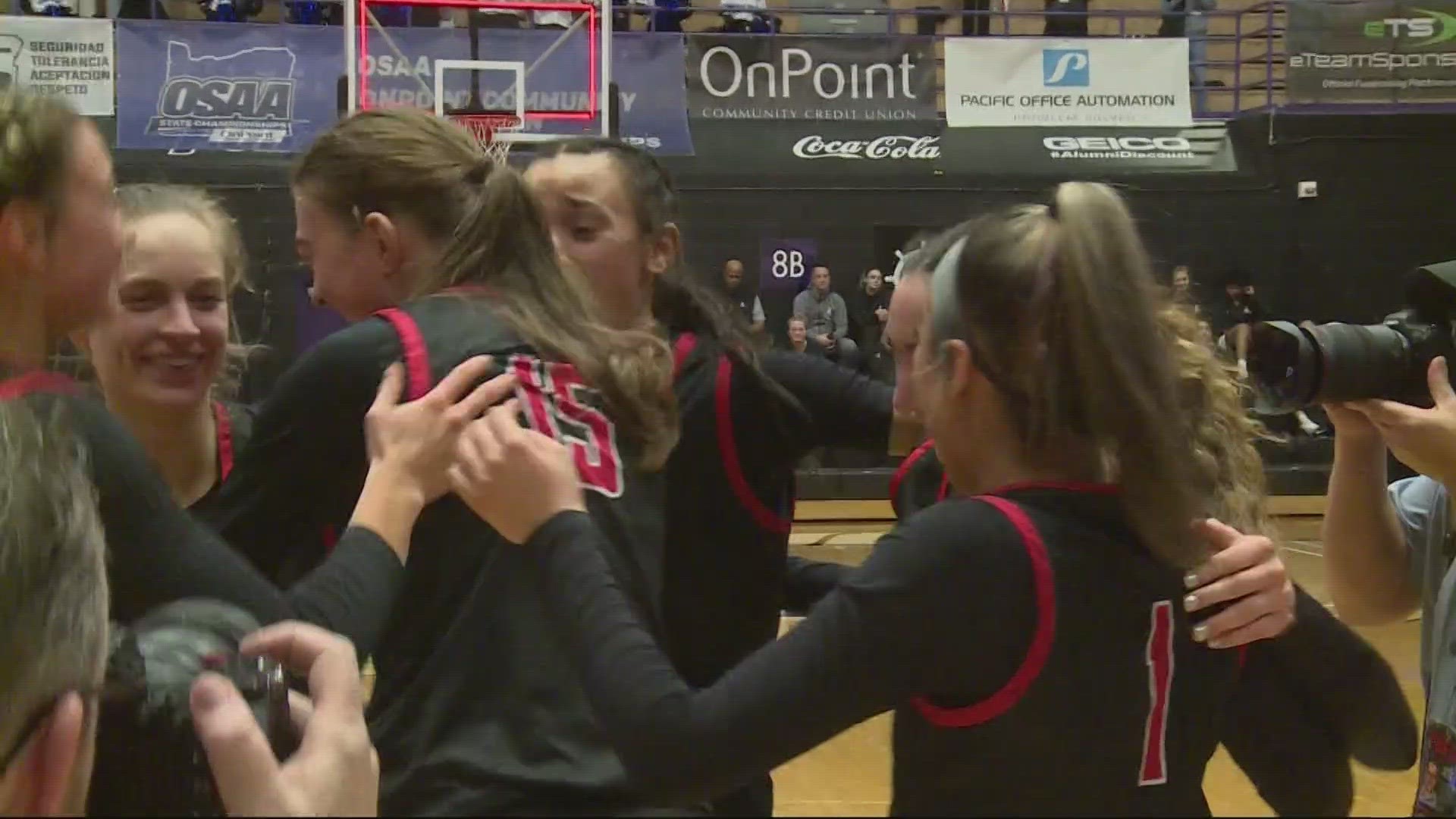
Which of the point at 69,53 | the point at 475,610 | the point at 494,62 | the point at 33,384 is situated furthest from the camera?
the point at 69,53

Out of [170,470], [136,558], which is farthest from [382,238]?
[136,558]

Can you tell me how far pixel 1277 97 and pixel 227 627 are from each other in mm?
9704

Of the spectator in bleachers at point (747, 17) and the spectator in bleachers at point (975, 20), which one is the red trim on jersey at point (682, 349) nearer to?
the spectator in bleachers at point (747, 17)

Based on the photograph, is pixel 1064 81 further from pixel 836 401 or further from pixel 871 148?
pixel 836 401

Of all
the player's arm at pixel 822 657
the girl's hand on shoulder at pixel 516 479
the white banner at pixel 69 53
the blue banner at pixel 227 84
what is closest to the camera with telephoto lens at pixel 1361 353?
the player's arm at pixel 822 657

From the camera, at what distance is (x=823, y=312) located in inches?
328

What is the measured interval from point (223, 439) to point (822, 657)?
3.90 feet

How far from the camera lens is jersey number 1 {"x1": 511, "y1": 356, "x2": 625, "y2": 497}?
1.18 meters

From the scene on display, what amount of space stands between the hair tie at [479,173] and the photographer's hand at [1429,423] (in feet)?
2.90

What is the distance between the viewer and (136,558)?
89 cm

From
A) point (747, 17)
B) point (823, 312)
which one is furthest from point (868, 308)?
point (747, 17)

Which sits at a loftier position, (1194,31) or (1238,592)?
(1194,31)

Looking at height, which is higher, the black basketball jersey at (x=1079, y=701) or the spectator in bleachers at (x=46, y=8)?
the spectator in bleachers at (x=46, y=8)

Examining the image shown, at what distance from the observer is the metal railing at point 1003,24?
8.05 m
